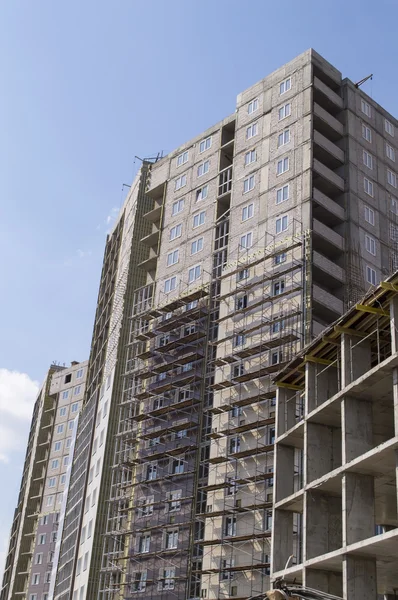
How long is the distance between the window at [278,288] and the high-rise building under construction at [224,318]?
112 mm

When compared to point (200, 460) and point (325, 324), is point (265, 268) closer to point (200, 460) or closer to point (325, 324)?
point (325, 324)

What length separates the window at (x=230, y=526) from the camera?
1943 inches

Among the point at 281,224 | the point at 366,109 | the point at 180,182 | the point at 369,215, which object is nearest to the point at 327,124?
the point at 366,109

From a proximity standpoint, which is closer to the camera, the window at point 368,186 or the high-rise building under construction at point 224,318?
the high-rise building under construction at point 224,318

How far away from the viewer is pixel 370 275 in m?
58.7

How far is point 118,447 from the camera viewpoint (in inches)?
2628

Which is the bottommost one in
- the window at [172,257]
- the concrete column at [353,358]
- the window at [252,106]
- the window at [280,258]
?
the concrete column at [353,358]

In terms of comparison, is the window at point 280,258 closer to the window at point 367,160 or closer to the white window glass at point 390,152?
the window at point 367,160

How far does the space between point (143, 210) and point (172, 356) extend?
21.8m

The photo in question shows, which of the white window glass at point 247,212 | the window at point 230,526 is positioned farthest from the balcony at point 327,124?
the window at point 230,526

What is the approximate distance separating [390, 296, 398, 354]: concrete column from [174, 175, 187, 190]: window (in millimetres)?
41920

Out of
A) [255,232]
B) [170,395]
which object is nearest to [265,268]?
[255,232]

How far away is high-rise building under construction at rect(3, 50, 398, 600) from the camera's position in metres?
51.5

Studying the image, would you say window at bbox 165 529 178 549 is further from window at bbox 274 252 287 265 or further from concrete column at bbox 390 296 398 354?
concrete column at bbox 390 296 398 354
